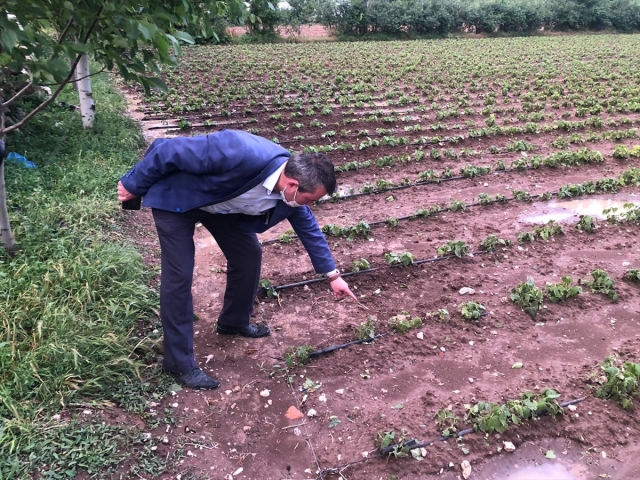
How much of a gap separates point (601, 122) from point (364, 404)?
30.0 ft

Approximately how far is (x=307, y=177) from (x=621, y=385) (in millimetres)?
2555

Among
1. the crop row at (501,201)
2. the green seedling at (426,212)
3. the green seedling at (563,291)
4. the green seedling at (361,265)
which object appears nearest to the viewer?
the green seedling at (563,291)

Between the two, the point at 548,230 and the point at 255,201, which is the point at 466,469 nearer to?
the point at 255,201

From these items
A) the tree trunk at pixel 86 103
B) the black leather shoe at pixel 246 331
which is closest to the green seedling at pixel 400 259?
the black leather shoe at pixel 246 331

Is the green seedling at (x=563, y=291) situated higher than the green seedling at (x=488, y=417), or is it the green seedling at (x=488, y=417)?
the green seedling at (x=563, y=291)

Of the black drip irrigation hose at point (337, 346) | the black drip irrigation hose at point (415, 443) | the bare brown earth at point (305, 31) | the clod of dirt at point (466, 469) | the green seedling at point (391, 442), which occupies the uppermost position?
the bare brown earth at point (305, 31)

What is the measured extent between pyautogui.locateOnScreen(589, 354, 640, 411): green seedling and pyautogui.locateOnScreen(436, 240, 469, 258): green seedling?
1.83 m

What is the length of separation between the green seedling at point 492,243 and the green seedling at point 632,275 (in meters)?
1.11

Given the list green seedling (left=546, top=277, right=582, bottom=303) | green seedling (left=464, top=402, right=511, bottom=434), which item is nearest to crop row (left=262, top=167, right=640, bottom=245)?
green seedling (left=546, top=277, right=582, bottom=303)

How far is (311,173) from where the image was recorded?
260 cm

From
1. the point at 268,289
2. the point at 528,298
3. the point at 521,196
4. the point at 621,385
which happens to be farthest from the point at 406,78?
the point at 621,385

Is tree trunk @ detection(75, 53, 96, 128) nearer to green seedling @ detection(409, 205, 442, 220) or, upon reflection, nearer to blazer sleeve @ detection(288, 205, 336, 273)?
green seedling @ detection(409, 205, 442, 220)

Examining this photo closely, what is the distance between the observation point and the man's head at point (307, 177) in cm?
260

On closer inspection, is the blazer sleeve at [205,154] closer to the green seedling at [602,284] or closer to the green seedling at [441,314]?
the green seedling at [441,314]
